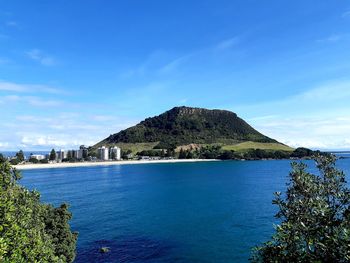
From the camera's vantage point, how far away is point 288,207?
77.4 ft

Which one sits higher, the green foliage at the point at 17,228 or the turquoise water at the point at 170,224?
the green foliage at the point at 17,228

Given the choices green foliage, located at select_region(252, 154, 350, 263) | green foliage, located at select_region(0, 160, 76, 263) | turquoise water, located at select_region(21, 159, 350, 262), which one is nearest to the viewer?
green foliage, located at select_region(252, 154, 350, 263)

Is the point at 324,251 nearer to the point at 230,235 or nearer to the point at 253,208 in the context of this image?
the point at 230,235

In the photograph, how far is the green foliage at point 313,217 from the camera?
65.8ft

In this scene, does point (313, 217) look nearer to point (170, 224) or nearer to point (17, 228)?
point (17, 228)

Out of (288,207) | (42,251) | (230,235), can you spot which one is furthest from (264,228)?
(42,251)

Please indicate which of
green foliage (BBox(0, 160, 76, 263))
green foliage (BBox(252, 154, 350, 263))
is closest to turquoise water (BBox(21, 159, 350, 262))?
green foliage (BBox(0, 160, 76, 263))

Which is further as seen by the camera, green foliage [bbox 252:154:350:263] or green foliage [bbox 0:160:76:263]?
green foliage [bbox 0:160:76:263]

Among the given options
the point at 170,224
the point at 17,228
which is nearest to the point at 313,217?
the point at 17,228

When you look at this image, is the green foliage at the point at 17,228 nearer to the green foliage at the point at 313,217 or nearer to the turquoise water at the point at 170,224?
the green foliage at the point at 313,217

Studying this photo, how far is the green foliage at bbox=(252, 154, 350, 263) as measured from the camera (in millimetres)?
20062

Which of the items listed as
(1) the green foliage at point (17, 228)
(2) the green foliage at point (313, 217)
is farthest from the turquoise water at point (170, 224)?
(2) the green foliage at point (313, 217)

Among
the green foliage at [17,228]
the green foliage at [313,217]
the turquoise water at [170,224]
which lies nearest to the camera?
the green foliage at [313,217]

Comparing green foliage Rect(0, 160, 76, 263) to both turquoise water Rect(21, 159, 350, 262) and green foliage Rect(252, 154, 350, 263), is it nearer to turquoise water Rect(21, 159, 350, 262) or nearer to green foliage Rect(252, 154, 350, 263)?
green foliage Rect(252, 154, 350, 263)
